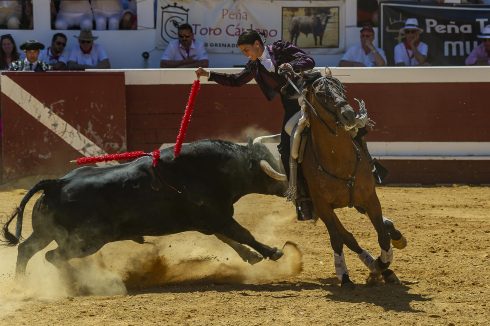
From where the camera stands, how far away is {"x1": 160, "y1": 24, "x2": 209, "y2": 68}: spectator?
468 inches

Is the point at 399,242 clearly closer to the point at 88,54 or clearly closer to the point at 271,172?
the point at 271,172

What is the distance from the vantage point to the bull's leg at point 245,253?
21.5 feet

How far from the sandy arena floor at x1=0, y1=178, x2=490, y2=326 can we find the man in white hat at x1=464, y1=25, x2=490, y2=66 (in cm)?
364

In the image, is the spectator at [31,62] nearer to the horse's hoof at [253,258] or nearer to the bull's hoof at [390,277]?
the horse's hoof at [253,258]

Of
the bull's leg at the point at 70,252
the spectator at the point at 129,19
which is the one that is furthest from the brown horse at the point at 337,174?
the spectator at the point at 129,19

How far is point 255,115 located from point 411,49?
2413mm

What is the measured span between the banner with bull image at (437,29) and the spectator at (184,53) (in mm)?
2303

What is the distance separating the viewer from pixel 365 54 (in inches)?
481

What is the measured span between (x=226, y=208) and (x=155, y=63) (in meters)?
6.23

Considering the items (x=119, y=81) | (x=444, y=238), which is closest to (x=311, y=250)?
(x=444, y=238)

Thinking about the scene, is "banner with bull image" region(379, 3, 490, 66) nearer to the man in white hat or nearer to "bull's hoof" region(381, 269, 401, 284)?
the man in white hat

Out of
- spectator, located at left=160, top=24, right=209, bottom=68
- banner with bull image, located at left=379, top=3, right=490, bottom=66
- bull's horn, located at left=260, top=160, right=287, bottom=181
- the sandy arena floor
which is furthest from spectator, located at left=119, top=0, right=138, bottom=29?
bull's horn, located at left=260, top=160, right=287, bottom=181

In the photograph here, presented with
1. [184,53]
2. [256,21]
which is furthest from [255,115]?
[256,21]

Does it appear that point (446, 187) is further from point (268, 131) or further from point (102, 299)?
point (102, 299)
